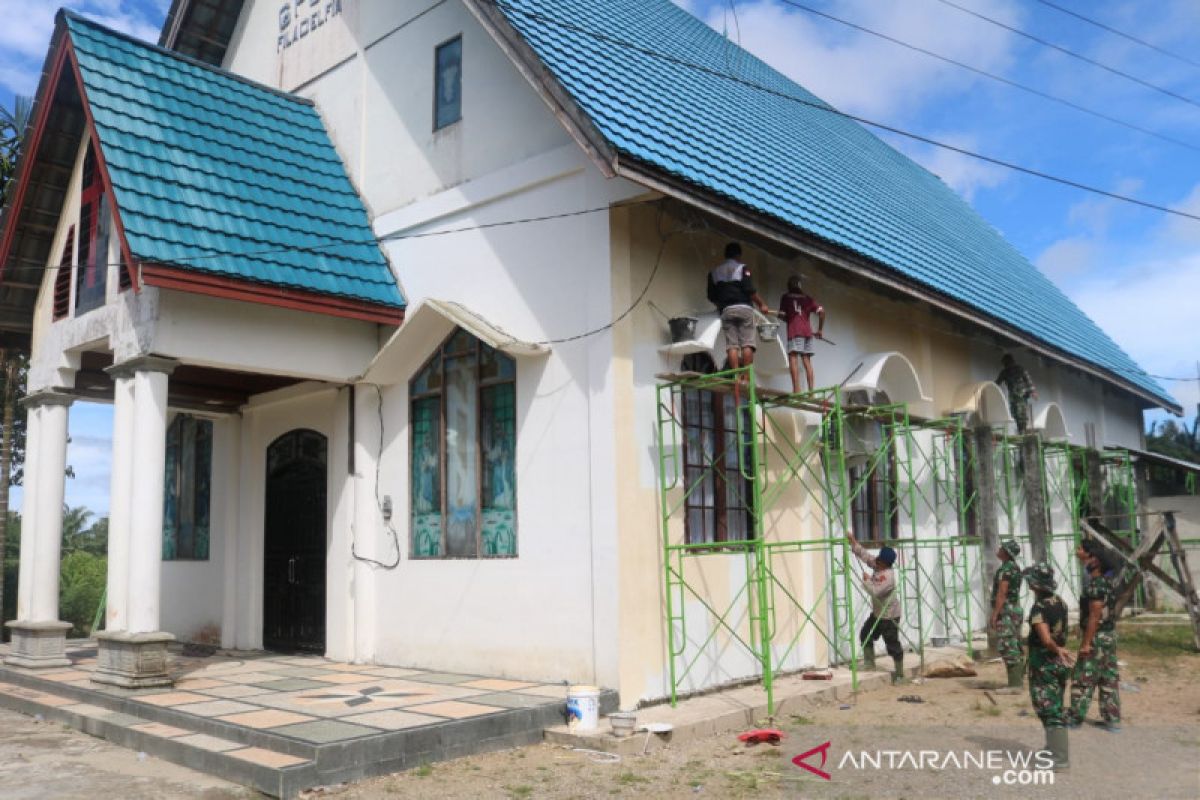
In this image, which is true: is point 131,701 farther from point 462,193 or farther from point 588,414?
point 462,193

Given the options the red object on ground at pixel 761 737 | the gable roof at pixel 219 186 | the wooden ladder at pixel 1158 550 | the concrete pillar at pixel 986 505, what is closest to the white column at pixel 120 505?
the gable roof at pixel 219 186

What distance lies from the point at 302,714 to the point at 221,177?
571 centimetres

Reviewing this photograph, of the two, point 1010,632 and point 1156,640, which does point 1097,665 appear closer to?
point 1010,632

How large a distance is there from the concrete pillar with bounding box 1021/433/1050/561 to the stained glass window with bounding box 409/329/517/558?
6.87 meters

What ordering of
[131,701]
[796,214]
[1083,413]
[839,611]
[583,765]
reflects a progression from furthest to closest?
1. [1083,413]
2. [839,611]
3. [796,214]
4. [131,701]
5. [583,765]

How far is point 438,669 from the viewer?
10062 mm

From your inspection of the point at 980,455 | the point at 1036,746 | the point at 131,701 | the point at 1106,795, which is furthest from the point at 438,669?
the point at 980,455

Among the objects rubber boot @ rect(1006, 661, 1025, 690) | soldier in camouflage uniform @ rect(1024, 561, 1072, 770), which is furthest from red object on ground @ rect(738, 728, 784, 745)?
rubber boot @ rect(1006, 661, 1025, 690)

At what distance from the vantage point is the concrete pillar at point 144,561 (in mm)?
9016

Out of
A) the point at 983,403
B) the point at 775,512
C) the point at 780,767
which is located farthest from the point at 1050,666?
the point at 983,403

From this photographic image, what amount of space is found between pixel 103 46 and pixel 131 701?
6760mm

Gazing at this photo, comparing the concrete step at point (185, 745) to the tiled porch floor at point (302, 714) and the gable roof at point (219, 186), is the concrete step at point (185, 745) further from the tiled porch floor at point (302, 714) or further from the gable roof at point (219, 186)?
the gable roof at point (219, 186)

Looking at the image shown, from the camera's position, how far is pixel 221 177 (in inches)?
416

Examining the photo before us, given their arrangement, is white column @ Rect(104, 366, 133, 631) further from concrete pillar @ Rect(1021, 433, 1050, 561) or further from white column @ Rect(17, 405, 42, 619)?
concrete pillar @ Rect(1021, 433, 1050, 561)
